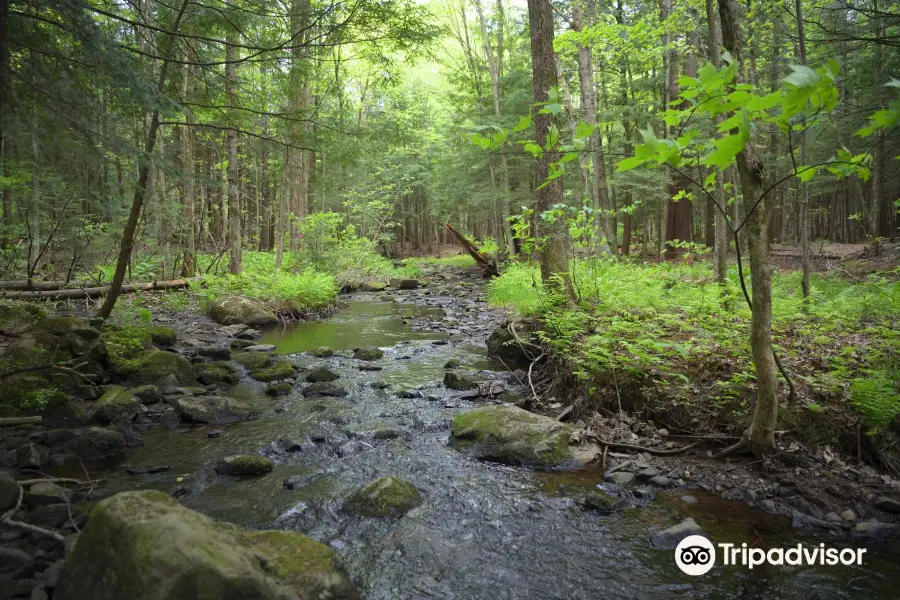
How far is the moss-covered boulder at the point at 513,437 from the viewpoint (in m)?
5.26

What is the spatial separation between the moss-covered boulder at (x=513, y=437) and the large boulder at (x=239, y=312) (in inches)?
368

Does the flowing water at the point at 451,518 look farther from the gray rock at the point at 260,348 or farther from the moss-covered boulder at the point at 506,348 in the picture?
the gray rock at the point at 260,348

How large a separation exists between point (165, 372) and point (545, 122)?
26.8 ft

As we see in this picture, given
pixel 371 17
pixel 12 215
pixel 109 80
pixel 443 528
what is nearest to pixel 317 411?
pixel 443 528

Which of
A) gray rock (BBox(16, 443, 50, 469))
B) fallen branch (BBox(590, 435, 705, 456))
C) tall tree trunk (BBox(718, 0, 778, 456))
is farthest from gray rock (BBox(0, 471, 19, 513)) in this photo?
tall tree trunk (BBox(718, 0, 778, 456))

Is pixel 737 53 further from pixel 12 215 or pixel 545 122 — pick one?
pixel 12 215

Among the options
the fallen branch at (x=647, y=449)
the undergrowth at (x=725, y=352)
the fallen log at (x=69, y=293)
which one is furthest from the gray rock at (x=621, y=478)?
the fallen log at (x=69, y=293)

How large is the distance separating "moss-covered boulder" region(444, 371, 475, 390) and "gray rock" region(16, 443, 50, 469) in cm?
524

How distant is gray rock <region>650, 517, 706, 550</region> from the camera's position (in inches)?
148

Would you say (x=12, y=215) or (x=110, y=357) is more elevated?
(x=12, y=215)

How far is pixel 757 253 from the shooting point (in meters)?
3.84

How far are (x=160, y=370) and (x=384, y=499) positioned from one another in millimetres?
5388

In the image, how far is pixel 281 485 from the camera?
4844 mm

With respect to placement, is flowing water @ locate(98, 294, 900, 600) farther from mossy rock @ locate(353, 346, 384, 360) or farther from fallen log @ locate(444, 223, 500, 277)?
fallen log @ locate(444, 223, 500, 277)
